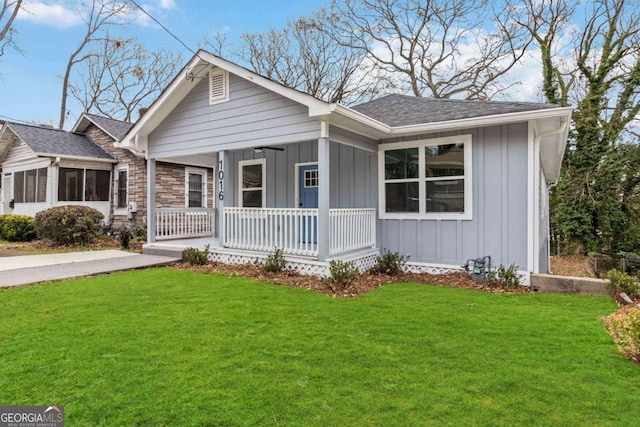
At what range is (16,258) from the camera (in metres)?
8.41

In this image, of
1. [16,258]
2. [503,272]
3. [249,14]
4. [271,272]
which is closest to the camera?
[503,272]

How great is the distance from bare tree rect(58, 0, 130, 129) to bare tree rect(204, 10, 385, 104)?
23.6 feet

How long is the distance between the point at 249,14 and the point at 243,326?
14.5 meters

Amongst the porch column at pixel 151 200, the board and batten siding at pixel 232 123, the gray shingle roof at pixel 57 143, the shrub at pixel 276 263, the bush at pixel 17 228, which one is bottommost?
the shrub at pixel 276 263

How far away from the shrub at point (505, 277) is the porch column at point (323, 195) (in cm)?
288

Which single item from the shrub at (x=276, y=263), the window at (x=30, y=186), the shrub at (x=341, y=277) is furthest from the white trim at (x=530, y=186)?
the window at (x=30, y=186)

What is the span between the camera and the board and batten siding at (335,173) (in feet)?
25.7

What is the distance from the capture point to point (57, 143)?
524 inches

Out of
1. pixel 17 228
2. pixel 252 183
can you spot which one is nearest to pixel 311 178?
pixel 252 183

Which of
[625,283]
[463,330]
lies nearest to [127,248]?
[463,330]

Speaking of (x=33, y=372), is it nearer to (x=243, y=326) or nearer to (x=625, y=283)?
(x=243, y=326)

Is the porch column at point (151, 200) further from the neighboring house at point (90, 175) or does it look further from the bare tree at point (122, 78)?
the bare tree at point (122, 78)

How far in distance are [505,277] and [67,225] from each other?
37.8ft

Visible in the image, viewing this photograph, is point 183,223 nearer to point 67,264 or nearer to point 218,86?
point 67,264
